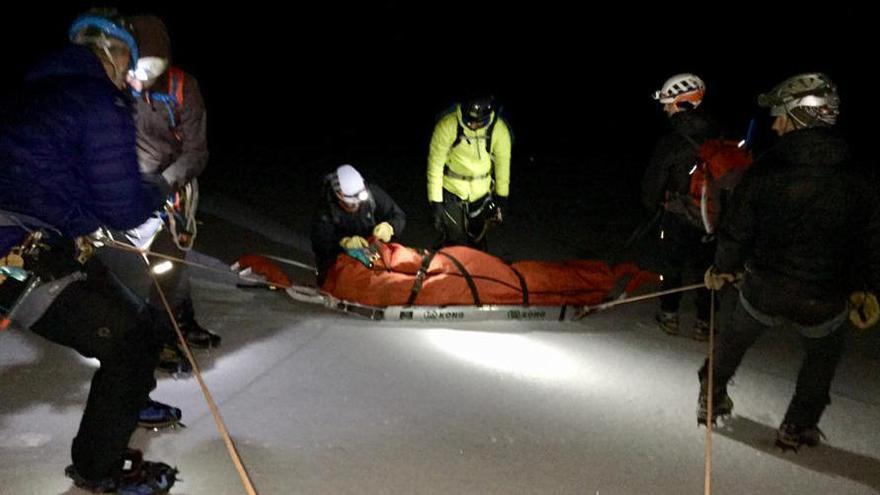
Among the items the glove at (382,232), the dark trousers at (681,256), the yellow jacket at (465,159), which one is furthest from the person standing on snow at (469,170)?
the dark trousers at (681,256)

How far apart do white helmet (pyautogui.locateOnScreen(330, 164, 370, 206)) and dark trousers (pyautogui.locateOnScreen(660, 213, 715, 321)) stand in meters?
2.37

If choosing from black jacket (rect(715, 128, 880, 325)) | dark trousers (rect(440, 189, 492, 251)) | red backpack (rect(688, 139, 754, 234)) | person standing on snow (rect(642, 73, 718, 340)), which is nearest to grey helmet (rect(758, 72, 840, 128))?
black jacket (rect(715, 128, 880, 325))

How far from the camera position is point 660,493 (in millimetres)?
3609

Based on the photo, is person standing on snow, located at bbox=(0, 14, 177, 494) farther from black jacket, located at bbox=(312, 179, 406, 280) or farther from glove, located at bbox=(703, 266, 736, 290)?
black jacket, located at bbox=(312, 179, 406, 280)

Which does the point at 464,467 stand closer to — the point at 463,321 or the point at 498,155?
the point at 463,321

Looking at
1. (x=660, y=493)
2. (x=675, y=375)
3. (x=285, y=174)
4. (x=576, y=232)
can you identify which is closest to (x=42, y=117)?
(x=660, y=493)

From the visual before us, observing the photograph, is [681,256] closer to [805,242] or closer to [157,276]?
[805,242]

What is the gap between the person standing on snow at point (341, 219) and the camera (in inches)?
246

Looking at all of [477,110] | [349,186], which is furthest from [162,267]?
[477,110]

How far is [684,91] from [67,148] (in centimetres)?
426

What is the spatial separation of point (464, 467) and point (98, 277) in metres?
1.86

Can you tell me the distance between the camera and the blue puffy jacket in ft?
9.24

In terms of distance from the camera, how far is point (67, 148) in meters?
2.86

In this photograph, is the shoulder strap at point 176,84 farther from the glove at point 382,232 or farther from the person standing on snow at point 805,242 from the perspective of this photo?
the person standing on snow at point 805,242
